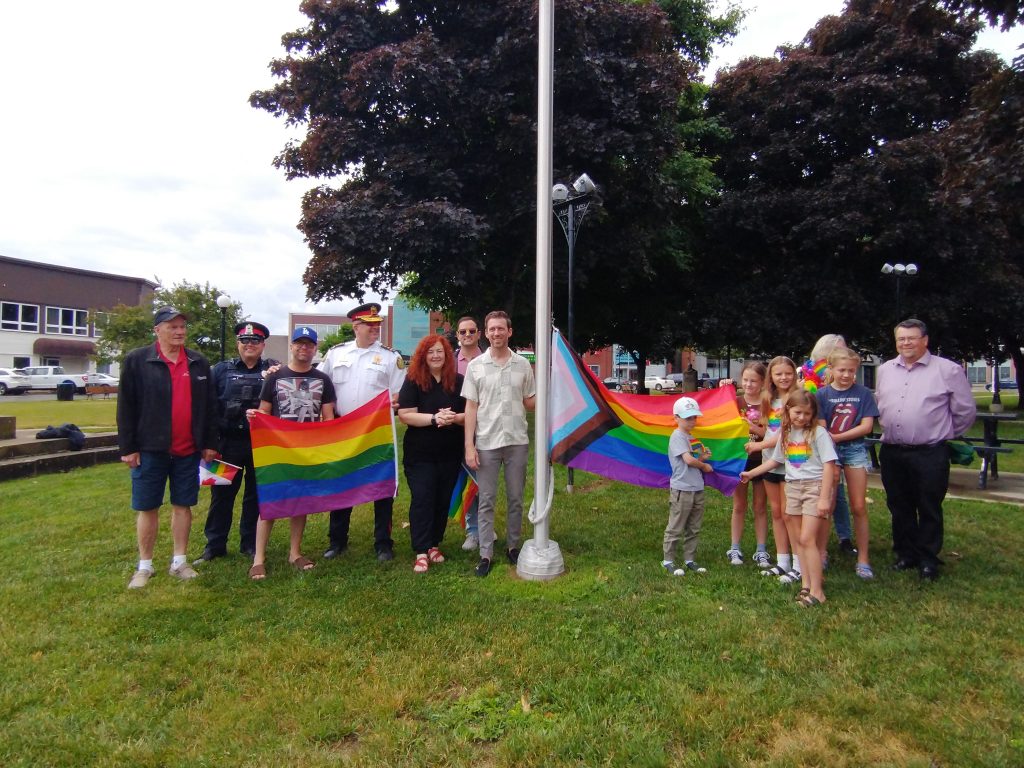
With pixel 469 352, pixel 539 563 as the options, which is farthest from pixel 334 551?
pixel 469 352

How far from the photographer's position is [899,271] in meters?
17.2

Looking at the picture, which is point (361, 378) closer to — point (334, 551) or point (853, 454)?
point (334, 551)

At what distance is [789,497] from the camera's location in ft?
15.5

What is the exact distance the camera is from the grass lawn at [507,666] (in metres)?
2.88

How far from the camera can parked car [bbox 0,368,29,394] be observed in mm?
36969

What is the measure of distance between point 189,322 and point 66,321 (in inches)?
1373

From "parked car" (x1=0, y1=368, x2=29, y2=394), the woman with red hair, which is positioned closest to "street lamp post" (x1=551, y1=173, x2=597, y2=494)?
the woman with red hair

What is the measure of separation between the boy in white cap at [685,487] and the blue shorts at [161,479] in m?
3.91

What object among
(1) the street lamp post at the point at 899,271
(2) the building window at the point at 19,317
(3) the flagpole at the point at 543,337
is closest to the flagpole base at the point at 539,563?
(3) the flagpole at the point at 543,337

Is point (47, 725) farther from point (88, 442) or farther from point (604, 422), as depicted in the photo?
point (88, 442)

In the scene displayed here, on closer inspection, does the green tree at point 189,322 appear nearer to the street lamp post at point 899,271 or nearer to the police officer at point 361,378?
the police officer at point 361,378

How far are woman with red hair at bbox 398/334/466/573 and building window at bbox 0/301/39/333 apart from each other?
59.0 meters

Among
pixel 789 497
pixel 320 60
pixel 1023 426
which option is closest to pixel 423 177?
pixel 320 60

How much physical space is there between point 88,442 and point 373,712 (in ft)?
39.5
